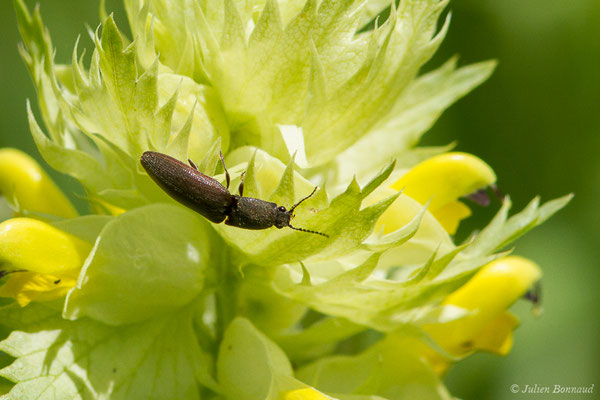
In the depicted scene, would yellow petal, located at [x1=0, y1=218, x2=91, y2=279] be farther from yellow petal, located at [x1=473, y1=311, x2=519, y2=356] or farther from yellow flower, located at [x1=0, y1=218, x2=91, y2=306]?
yellow petal, located at [x1=473, y1=311, x2=519, y2=356]

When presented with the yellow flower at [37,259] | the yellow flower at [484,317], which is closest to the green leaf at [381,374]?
the yellow flower at [484,317]

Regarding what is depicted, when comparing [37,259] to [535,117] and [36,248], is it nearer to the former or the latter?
[36,248]

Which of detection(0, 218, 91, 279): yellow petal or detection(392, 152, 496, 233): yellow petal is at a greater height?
detection(392, 152, 496, 233): yellow petal

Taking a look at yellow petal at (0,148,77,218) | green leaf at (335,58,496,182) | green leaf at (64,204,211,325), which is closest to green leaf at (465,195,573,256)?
green leaf at (335,58,496,182)

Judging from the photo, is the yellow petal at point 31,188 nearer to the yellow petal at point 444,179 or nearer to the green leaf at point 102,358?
the green leaf at point 102,358

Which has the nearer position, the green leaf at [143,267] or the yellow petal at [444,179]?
the green leaf at [143,267]
